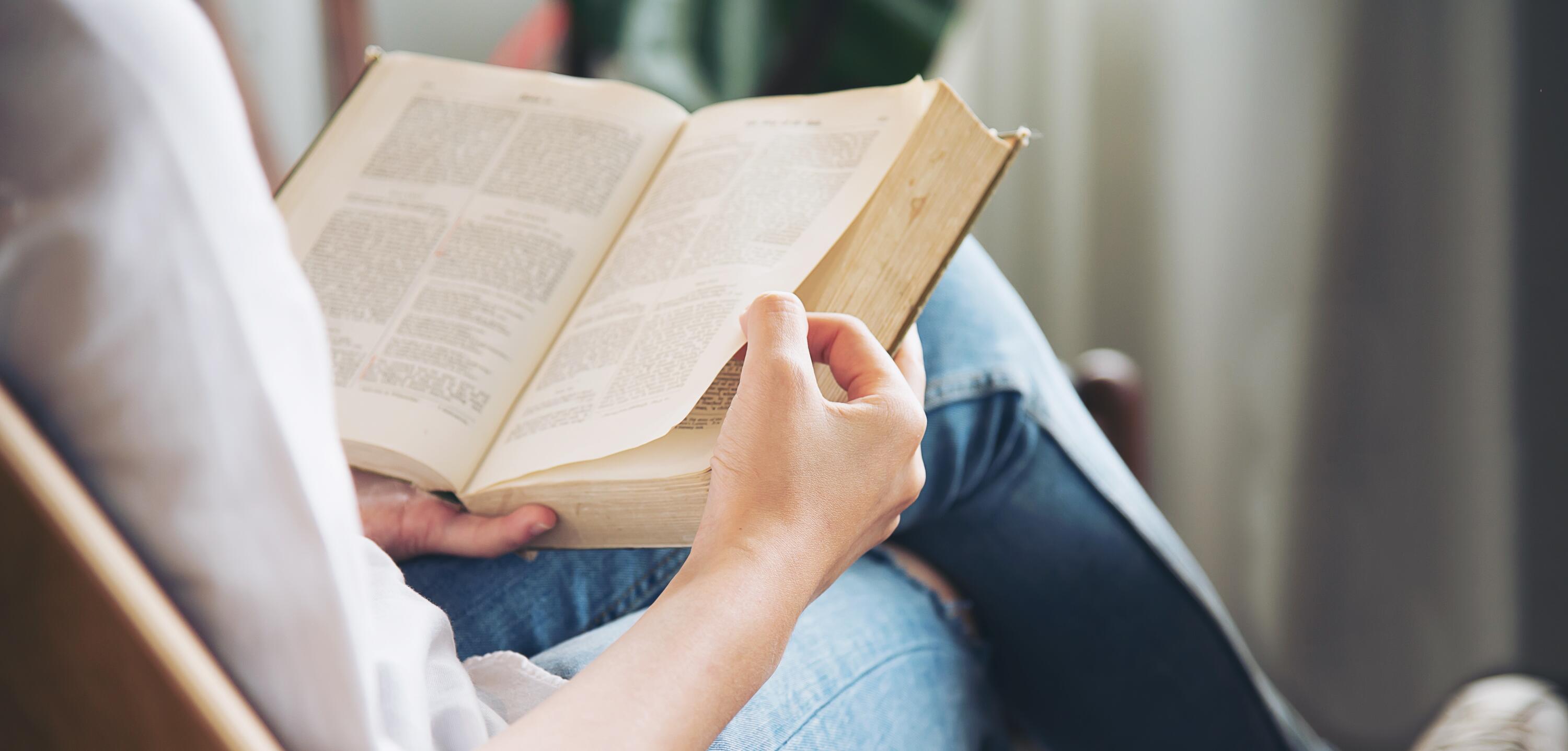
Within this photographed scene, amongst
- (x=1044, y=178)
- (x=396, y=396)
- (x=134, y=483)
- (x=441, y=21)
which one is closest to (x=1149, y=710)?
(x=396, y=396)

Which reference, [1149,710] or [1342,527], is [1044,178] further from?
[1149,710]

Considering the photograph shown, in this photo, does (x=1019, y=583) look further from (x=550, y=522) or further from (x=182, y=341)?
(x=182, y=341)

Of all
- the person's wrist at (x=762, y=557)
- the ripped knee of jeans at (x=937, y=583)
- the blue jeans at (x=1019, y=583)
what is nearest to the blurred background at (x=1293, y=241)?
the blue jeans at (x=1019, y=583)

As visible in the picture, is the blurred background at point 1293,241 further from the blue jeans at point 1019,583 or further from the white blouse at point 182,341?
the white blouse at point 182,341

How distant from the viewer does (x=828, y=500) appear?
14.8 inches

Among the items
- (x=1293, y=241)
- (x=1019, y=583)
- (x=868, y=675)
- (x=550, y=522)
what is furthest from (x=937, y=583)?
(x=1293, y=241)

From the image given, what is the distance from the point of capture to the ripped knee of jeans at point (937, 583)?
649 millimetres

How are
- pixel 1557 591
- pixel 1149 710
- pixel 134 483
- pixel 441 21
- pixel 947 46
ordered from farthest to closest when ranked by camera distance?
pixel 441 21, pixel 947 46, pixel 1557 591, pixel 1149 710, pixel 134 483

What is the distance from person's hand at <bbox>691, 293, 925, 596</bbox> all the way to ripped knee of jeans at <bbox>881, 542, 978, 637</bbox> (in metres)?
0.26

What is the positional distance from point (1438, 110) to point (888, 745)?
2.55 ft

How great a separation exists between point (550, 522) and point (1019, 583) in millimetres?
334

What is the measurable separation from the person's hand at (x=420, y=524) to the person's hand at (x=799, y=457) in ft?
0.57

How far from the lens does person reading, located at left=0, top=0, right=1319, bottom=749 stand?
8.7 inches

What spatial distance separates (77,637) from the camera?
21 cm
